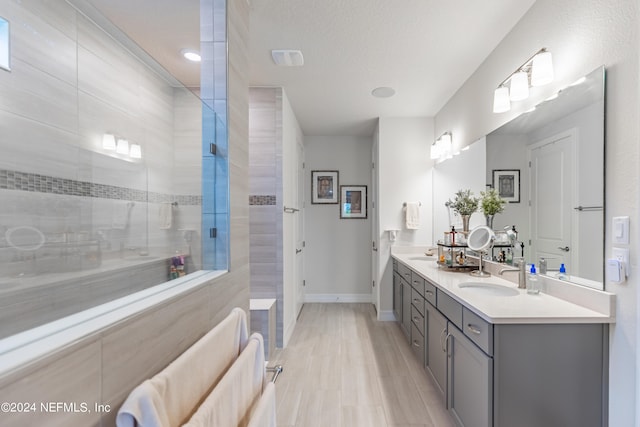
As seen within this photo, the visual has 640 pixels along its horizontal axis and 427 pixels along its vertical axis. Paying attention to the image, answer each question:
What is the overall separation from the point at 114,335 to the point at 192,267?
2.07 feet

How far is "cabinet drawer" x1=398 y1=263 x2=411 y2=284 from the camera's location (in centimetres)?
296

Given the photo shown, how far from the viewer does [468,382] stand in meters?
1.57

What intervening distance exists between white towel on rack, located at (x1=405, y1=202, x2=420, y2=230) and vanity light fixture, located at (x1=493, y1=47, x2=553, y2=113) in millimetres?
1691

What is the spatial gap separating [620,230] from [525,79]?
3.50ft

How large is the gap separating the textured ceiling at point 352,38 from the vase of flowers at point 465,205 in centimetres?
106

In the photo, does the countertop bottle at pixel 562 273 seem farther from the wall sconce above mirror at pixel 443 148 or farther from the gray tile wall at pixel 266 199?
the gray tile wall at pixel 266 199

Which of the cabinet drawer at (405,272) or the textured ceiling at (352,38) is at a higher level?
the textured ceiling at (352,38)

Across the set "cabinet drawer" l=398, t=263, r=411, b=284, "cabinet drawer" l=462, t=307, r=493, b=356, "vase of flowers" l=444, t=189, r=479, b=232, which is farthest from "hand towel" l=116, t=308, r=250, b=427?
"vase of flowers" l=444, t=189, r=479, b=232

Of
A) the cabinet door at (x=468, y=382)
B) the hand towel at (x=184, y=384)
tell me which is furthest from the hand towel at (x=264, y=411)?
the cabinet door at (x=468, y=382)

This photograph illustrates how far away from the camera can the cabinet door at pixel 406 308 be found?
9.53 feet

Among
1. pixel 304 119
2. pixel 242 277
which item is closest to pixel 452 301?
pixel 242 277

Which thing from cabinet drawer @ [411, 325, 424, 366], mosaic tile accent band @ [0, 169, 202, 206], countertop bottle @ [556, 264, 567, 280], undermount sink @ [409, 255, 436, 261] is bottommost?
cabinet drawer @ [411, 325, 424, 366]

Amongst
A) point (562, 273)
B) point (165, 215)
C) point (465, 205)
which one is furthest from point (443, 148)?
point (165, 215)

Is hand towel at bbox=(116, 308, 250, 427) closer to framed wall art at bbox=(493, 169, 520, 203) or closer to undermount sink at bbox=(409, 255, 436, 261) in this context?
framed wall art at bbox=(493, 169, 520, 203)
